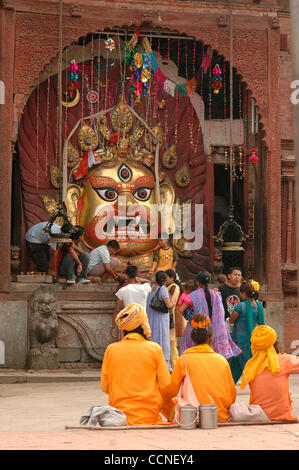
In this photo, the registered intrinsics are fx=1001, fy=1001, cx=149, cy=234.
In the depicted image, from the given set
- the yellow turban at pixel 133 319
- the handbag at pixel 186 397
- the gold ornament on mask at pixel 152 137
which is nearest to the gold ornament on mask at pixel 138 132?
the gold ornament on mask at pixel 152 137

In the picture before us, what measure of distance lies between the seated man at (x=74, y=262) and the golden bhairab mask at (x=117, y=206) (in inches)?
60.4

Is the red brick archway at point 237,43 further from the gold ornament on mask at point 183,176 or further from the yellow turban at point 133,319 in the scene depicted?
the yellow turban at point 133,319

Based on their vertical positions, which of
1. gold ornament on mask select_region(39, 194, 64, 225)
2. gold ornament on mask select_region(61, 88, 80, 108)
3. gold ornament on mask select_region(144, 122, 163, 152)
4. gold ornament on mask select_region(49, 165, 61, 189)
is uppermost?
gold ornament on mask select_region(61, 88, 80, 108)

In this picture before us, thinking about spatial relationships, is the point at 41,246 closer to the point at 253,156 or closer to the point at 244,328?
the point at 253,156

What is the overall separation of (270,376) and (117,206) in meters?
9.96

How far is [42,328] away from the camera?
50.5 ft

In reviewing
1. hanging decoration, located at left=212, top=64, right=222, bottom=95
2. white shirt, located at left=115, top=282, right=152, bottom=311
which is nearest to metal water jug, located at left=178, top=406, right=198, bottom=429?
white shirt, located at left=115, top=282, right=152, bottom=311

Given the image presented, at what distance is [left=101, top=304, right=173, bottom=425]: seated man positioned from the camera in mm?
8516

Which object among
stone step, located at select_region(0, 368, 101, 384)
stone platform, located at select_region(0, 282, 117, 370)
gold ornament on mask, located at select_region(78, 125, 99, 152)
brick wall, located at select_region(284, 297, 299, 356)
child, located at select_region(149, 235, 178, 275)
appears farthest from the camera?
gold ornament on mask, located at select_region(78, 125, 99, 152)

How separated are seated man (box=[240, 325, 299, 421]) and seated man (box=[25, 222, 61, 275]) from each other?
27.8 feet

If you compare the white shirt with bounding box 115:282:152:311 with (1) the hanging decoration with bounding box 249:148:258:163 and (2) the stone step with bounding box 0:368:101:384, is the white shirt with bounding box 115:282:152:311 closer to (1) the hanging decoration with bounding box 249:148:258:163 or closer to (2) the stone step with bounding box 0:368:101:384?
(2) the stone step with bounding box 0:368:101:384

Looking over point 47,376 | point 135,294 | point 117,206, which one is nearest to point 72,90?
point 117,206

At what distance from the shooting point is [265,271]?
58.8 feet
